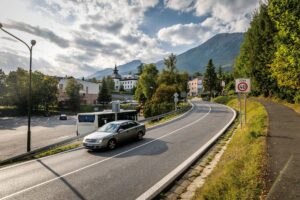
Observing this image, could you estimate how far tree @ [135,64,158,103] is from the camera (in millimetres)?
57406

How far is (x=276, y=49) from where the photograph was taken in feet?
97.9

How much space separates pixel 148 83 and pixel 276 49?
3311 centimetres

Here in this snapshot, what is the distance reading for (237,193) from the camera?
567cm

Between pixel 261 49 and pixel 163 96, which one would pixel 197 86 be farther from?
pixel 261 49

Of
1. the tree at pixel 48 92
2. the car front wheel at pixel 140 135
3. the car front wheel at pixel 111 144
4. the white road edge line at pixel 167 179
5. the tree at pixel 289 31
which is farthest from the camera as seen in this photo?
the tree at pixel 48 92

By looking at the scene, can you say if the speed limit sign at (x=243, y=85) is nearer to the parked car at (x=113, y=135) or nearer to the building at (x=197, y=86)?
the parked car at (x=113, y=135)

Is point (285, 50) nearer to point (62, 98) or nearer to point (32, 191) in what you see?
point (32, 191)

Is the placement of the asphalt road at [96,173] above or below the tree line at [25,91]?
below

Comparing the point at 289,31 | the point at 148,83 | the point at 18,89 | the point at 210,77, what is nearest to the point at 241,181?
the point at 289,31

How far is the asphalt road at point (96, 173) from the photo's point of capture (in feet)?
24.8

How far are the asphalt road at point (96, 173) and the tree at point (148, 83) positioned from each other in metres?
43.3

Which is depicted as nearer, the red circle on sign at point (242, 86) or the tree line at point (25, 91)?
the red circle on sign at point (242, 86)

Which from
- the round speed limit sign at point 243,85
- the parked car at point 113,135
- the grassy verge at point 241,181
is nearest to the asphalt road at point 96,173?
the parked car at point 113,135

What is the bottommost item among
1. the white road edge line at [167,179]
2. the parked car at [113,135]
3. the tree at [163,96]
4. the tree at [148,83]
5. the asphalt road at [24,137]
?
the asphalt road at [24,137]
